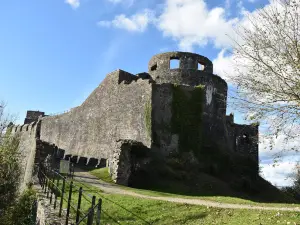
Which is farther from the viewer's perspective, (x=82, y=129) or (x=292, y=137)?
(x=82, y=129)

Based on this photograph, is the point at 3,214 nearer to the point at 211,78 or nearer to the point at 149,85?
the point at 149,85

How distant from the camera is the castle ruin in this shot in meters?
22.8

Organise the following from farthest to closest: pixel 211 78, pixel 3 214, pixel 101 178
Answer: pixel 211 78
pixel 101 178
pixel 3 214

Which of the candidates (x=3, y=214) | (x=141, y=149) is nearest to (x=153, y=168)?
(x=141, y=149)

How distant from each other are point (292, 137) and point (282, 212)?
247 centimetres

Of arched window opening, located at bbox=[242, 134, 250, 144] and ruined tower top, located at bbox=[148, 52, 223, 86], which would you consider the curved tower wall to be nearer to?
ruined tower top, located at bbox=[148, 52, 223, 86]

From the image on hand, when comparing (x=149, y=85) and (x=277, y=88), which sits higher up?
(x=149, y=85)

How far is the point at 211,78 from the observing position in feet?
97.0

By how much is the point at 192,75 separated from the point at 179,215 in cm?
1890

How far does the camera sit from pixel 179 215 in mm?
11586

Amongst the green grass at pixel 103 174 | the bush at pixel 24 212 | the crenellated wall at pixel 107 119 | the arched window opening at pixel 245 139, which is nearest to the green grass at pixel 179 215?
the bush at pixel 24 212

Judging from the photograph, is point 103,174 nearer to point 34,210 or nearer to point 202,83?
point 34,210

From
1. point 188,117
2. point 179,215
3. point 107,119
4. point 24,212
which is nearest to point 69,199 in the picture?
point 179,215

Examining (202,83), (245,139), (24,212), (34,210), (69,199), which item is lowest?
(24,212)
